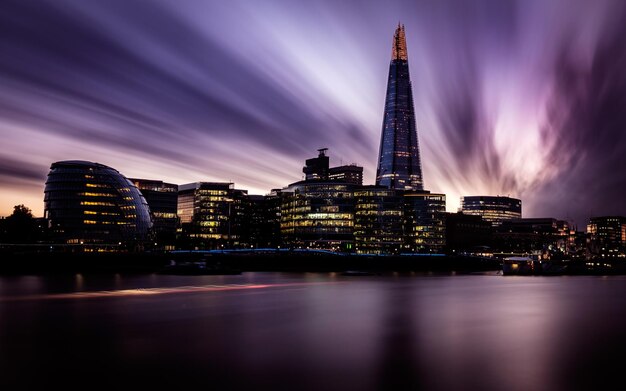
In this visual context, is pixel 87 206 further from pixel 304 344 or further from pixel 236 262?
pixel 304 344

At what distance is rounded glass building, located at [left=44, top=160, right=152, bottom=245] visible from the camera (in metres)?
174

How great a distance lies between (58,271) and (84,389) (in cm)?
10325

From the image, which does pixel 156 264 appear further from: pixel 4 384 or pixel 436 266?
pixel 4 384

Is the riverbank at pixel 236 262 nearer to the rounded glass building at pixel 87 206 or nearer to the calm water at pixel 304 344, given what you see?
the rounded glass building at pixel 87 206

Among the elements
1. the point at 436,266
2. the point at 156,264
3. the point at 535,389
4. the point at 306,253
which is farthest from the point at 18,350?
the point at 436,266

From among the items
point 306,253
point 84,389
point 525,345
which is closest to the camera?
point 84,389

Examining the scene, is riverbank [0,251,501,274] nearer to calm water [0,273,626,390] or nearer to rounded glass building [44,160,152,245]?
rounded glass building [44,160,152,245]

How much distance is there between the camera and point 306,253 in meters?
170

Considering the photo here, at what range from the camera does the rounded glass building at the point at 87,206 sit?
570 feet

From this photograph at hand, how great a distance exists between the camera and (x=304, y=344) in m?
32.8

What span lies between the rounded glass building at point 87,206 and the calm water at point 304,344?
401 feet

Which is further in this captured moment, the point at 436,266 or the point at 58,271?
the point at 436,266

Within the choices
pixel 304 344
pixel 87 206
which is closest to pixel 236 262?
pixel 87 206

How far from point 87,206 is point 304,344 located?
158539mm
